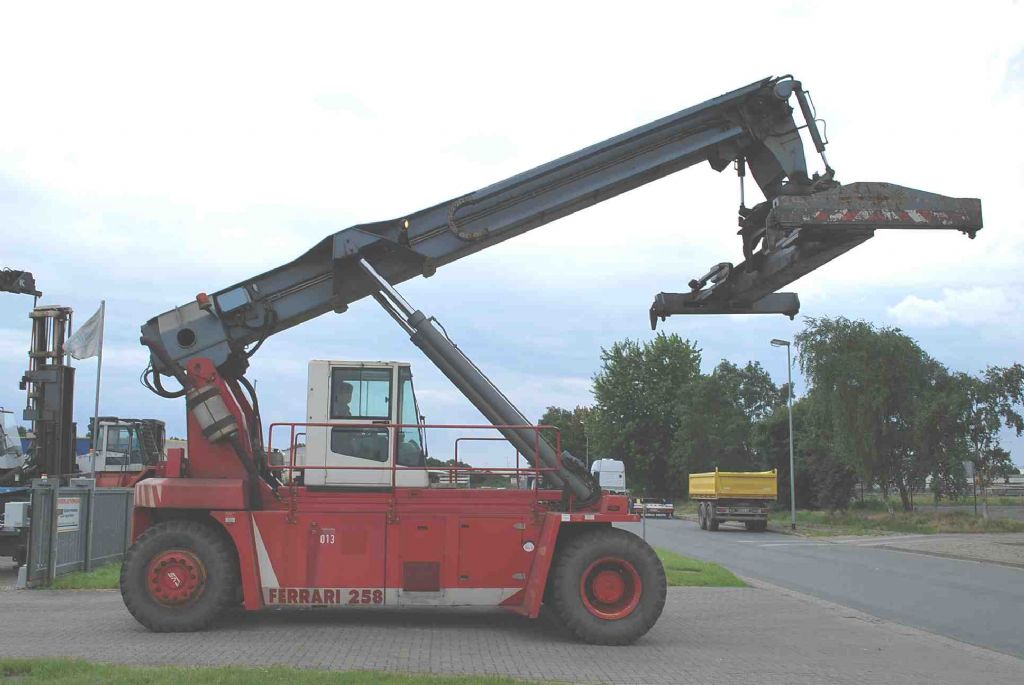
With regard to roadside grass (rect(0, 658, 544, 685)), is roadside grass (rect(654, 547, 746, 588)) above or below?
below

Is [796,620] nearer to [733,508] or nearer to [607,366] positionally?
[733,508]

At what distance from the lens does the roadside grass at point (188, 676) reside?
7.78 meters

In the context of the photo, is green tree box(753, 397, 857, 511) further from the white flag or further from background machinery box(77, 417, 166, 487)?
the white flag

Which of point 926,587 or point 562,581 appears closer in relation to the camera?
point 562,581

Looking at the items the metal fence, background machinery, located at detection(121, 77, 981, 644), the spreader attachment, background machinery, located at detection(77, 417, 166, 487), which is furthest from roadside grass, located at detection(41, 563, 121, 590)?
the spreader attachment

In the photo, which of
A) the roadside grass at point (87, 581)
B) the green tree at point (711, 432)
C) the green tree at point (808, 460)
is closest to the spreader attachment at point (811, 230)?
the roadside grass at point (87, 581)

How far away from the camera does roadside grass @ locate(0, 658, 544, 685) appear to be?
778cm

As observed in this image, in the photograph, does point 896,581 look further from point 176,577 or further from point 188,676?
point 188,676

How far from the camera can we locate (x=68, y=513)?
16188 mm

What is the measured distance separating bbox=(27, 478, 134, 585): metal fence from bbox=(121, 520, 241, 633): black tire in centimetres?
548

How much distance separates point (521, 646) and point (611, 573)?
52.8 inches

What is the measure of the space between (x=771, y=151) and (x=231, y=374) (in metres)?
7.20

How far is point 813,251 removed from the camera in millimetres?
11539

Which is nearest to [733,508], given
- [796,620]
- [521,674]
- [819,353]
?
[819,353]
